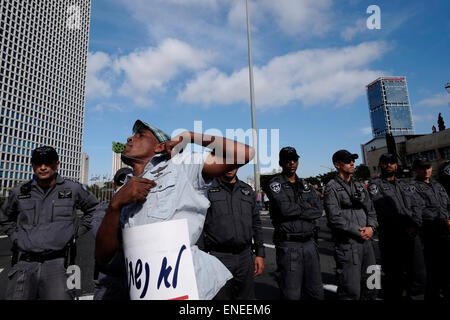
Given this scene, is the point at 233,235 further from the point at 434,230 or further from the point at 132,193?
the point at 434,230

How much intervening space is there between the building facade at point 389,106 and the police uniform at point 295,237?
484ft

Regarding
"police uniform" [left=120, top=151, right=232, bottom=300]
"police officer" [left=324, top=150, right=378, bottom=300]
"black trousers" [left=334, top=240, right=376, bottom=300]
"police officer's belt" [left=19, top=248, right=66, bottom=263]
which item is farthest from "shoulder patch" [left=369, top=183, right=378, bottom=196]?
"police officer's belt" [left=19, top=248, right=66, bottom=263]

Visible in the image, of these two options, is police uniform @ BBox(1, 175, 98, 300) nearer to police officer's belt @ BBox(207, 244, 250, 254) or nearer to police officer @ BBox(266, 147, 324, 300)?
police officer's belt @ BBox(207, 244, 250, 254)

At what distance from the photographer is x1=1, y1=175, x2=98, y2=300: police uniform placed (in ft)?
8.92

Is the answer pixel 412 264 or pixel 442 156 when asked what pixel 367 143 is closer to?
→ pixel 442 156

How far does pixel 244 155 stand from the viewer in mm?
1542

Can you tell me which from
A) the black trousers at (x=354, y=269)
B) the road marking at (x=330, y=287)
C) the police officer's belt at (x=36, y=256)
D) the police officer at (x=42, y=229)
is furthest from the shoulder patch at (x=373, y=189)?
the police officer's belt at (x=36, y=256)

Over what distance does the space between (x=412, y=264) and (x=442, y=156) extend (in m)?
45.7

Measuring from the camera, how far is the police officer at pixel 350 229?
312 cm

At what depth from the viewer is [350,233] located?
323 cm

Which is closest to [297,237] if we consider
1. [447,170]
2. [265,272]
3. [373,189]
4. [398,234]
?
[398,234]

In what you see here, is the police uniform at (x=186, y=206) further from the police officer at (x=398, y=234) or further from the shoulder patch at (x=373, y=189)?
the shoulder patch at (x=373, y=189)

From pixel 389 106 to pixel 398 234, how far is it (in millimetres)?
164757
